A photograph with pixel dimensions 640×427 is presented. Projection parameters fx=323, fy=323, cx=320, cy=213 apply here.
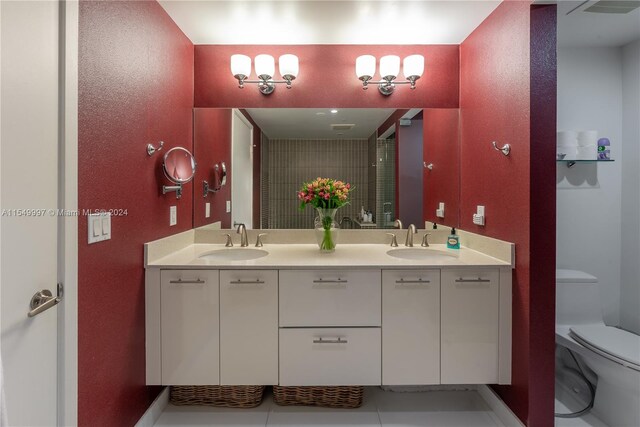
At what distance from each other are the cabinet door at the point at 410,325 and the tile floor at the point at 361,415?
279mm

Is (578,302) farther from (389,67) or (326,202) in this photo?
(389,67)

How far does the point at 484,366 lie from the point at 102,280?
1846mm

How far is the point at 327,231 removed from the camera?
6.72 ft

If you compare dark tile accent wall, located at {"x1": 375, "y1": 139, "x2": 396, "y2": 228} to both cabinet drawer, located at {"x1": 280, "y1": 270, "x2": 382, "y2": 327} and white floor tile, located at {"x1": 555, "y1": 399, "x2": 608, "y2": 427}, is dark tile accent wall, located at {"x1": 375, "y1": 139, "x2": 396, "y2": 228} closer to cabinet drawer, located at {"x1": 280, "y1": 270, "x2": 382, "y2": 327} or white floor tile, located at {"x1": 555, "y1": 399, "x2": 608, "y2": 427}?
cabinet drawer, located at {"x1": 280, "y1": 270, "x2": 382, "y2": 327}

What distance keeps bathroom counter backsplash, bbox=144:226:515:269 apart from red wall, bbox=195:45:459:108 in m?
0.90

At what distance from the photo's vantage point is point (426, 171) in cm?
228

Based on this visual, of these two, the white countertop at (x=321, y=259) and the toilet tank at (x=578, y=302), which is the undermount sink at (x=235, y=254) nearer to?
the white countertop at (x=321, y=259)

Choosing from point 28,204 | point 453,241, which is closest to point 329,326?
point 453,241

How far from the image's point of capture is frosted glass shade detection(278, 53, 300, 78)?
6.89 feet

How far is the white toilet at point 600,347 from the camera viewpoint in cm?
159

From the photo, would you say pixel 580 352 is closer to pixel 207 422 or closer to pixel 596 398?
pixel 596 398

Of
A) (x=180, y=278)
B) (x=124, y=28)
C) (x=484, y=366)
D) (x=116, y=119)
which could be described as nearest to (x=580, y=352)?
(x=484, y=366)

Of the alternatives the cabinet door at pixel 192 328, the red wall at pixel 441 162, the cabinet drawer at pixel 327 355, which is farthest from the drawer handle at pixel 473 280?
the cabinet door at pixel 192 328

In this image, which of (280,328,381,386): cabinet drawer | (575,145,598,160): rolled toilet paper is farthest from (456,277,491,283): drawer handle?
(575,145,598,160): rolled toilet paper
